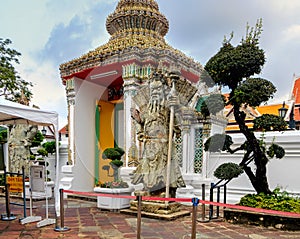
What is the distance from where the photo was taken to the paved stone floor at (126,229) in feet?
14.9

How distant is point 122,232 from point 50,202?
373 cm

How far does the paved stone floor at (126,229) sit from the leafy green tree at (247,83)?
1.06 meters

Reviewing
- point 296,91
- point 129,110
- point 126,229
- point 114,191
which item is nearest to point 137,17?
point 129,110

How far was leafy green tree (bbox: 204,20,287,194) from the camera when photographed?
5.02 metres

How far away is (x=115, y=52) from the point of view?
772 cm

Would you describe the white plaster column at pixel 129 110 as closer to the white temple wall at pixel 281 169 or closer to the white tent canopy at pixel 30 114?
A: the white temple wall at pixel 281 169

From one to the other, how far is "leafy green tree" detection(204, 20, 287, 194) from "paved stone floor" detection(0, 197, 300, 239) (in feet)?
3.47

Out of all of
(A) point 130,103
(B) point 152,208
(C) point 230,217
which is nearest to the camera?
(C) point 230,217

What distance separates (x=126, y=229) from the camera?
488cm

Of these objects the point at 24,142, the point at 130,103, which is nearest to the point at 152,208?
the point at 130,103

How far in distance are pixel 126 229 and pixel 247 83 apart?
3.15 metres

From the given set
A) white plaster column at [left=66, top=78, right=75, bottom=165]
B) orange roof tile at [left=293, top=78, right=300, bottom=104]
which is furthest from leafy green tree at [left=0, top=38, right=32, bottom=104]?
orange roof tile at [left=293, top=78, right=300, bottom=104]

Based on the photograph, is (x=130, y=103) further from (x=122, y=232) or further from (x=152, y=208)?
(x=122, y=232)

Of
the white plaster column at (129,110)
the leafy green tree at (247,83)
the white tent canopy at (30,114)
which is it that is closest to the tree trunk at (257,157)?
the leafy green tree at (247,83)
